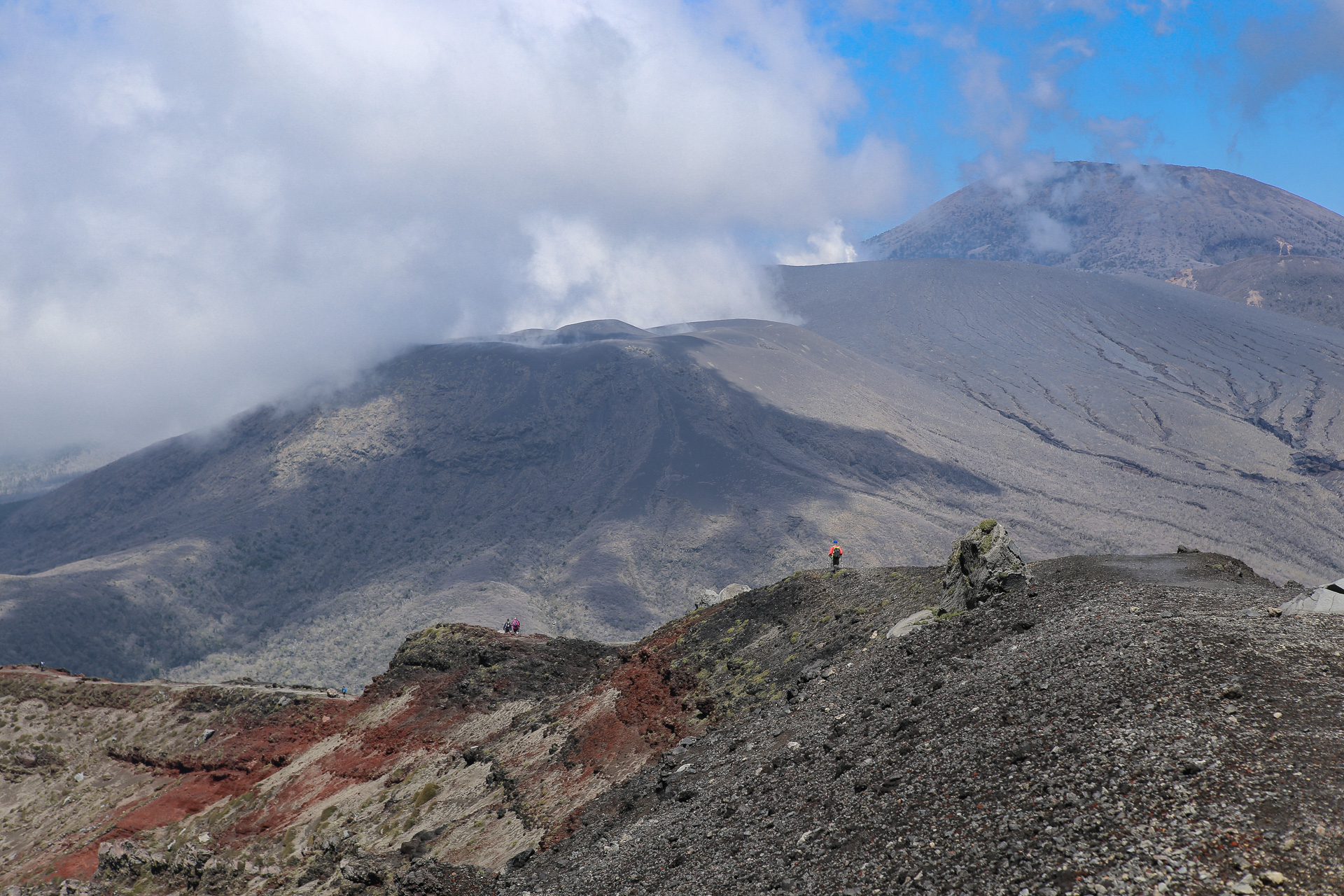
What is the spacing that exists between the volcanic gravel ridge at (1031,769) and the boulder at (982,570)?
0.75 metres

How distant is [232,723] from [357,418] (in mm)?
105552

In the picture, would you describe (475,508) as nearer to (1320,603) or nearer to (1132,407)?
(1320,603)

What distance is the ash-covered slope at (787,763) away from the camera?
9.36m

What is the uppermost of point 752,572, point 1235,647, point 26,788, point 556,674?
point 1235,647

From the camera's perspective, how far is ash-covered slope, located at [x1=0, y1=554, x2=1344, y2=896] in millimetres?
9359

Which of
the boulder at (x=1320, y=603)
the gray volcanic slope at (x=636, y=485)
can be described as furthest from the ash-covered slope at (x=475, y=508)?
the boulder at (x=1320, y=603)

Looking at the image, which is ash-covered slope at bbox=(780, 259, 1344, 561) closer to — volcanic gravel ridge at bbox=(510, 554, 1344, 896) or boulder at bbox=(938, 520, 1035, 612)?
boulder at bbox=(938, 520, 1035, 612)

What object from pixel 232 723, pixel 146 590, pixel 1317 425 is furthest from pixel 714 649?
pixel 1317 425

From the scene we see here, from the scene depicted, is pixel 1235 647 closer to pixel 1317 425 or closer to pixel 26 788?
pixel 26 788

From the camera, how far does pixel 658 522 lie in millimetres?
98875

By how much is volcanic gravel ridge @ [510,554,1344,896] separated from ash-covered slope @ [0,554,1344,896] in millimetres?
45

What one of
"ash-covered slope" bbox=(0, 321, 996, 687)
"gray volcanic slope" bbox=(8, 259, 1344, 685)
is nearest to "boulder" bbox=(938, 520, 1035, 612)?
"ash-covered slope" bbox=(0, 321, 996, 687)

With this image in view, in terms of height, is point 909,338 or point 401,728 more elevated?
point 909,338

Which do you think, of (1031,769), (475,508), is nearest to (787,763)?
(1031,769)
